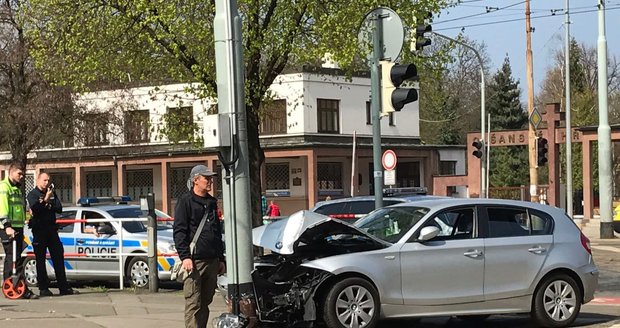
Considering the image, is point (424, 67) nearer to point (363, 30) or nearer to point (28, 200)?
point (363, 30)

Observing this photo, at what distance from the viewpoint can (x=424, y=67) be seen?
1712 centimetres

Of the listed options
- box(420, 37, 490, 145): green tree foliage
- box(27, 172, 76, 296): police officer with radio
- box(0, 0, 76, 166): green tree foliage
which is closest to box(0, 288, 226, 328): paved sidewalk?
box(27, 172, 76, 296): police officer with radio

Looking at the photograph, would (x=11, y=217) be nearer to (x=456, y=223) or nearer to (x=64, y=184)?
(x=456, y=223)

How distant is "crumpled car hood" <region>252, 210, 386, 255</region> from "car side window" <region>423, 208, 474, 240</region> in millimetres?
820

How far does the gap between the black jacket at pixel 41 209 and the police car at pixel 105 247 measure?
40.6 inches

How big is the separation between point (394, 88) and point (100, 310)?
4.95 meters

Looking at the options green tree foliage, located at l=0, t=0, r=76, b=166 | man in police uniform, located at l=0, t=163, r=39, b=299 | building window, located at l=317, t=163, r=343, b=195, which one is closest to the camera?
man in police uniform, located at l=0, t=163, r=39, b=299

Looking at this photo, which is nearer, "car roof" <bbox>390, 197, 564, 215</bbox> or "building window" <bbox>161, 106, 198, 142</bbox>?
"car roof" <bbox>390, 197, 564, 215</bbox>

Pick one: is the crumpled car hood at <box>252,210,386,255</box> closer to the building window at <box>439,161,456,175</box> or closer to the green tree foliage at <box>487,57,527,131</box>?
the building window at <box>439,161,456,175</box>

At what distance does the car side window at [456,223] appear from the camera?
9938mm

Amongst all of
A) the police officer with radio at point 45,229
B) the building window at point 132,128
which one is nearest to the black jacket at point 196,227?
the police officer with radio at point 45,229

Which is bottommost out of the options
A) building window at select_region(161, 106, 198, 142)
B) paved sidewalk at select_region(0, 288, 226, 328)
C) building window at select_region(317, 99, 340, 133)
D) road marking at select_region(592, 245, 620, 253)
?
road marking at select_region(592, 245, 620, 253)

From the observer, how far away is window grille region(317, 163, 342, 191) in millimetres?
45562

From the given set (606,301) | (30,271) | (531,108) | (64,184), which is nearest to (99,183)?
(64,184)
